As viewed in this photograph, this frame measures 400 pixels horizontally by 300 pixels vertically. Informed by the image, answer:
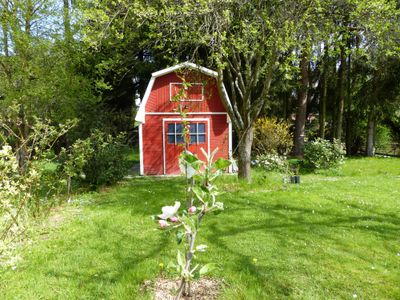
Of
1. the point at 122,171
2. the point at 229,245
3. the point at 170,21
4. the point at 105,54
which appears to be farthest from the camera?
the point at 105,54

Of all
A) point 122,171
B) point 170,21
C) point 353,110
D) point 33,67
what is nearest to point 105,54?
point 33,67

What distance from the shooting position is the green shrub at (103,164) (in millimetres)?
8250

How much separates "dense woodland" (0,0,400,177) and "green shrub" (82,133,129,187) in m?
1.35

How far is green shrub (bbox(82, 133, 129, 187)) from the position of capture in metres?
8.25

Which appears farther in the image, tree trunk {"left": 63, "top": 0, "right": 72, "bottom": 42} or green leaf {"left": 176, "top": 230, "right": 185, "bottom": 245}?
tree trunk {"left": 63, "top": 0, "right": 72, "bottom": 42}

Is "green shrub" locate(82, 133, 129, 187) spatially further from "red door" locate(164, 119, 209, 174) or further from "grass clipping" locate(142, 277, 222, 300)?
"grass clipping" locate(142, 277, 222, 300)

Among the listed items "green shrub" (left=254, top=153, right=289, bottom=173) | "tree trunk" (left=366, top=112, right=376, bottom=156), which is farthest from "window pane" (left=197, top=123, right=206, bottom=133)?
"tree trunk" (left=366, top=112, right=376, bottom=156)

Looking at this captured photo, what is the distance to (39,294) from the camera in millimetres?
2963

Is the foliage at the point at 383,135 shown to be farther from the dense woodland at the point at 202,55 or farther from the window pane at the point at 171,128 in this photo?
the window pane at the point at 171,128

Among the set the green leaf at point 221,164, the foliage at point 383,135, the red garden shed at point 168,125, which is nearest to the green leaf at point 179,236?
the green leaf at point 221,164

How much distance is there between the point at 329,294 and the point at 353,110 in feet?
57.2

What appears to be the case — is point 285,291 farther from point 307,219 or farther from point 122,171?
point 122,171

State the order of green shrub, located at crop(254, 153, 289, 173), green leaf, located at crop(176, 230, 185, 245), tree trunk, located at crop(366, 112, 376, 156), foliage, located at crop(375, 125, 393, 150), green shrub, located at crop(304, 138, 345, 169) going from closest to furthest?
green leaf, located at crop(176, 230, 185, 245) → green shrub, located at crop(254, 153, 289, 173) → green shrub, located at crop(304, 138, 345, 169) → tree trunk, located at crop(366, 112, 376, 156) → foliage, located at crop(375, 125, 393, 150)

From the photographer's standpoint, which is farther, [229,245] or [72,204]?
[72,204]
